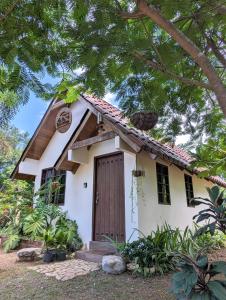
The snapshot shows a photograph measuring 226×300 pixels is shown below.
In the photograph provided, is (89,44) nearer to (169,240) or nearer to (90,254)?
(169,240)

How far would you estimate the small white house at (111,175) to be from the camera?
22.3 ft

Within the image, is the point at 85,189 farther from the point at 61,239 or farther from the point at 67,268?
the point at 67,268

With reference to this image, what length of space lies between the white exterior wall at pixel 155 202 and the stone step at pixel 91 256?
1302 millimetres

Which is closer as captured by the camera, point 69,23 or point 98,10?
point 98,10

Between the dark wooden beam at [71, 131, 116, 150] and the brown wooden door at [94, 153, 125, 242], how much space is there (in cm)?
84

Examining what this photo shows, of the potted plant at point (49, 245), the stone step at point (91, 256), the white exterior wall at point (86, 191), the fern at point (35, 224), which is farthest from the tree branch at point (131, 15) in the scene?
the fern at point (35, 224)

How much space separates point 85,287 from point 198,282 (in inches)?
90.0

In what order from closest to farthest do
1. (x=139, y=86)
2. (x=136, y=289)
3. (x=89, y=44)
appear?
1. (x=89, y=44)
2. (x=139, y=86)
3. (x=136, y=289)

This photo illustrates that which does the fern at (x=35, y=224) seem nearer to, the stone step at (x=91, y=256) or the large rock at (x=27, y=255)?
the large rock at (x=27, y=255)

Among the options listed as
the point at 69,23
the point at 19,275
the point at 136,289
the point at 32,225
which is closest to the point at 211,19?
the point at 69,23

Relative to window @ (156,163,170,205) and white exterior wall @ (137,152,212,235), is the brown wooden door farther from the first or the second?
window @ (156,163,170,205)

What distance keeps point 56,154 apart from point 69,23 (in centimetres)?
794

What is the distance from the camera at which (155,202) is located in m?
7.39

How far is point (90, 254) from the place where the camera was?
22.3ft
